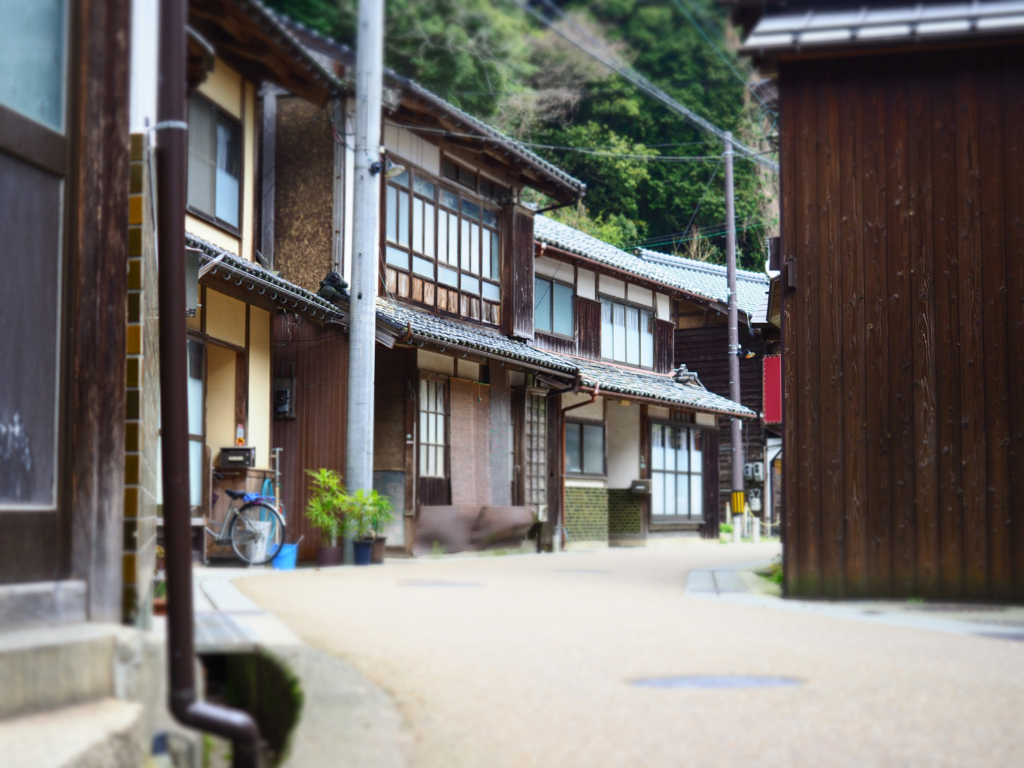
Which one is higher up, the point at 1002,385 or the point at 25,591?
the point at 1002,385

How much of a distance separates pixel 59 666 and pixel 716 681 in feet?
8.61

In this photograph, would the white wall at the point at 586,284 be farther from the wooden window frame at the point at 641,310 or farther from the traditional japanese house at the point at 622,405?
the wooden window frame at the point at 641,310

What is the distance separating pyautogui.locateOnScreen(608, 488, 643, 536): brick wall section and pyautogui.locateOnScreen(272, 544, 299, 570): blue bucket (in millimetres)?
11343

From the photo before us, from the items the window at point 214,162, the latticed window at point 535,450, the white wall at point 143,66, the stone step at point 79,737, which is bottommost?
the stone step at point 79,737

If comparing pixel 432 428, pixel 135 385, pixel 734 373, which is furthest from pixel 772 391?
pixel 135 385

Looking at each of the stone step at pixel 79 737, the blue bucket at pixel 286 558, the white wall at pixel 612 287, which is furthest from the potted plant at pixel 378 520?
the white wall at pixel 612 287

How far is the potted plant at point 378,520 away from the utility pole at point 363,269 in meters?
0.29

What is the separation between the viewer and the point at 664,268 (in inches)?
1302

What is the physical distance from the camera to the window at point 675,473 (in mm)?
24625

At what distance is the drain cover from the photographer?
4.73 meters

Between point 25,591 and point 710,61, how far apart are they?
24.3m

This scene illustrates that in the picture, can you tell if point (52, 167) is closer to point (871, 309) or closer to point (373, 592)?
point (373, 592)

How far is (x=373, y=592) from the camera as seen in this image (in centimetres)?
937

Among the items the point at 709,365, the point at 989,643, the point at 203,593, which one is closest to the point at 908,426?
the point at 989,643
